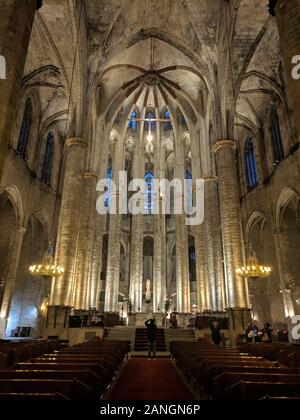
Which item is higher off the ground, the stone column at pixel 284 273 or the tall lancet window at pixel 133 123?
the tall lancet window at pixel 133 123

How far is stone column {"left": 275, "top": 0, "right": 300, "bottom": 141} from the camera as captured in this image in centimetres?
708

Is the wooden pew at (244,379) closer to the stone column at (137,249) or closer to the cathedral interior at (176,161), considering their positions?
the cathedral interior at (176,161)

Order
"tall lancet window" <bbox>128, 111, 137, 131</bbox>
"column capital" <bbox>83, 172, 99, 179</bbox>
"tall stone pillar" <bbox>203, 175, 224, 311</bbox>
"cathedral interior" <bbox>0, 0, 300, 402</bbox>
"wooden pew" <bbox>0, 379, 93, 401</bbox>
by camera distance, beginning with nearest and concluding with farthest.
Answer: "wooden pew" <bbox>0, 379, 93, 401</bbox>
"cathedral interior" <bbox>0, 0, 300, 402</bbox>
"tall stone pillar" <bbox>203, 175, 224, 311</bbox>
"column capital" <bbox>83, 172, 99, 179</bbox>
"tall lancet window" <bbox>128, 111, 137, 131</bbox>

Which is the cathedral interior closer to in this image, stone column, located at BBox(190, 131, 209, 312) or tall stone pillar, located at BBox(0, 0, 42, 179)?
stone column, located at BBox(190, 131, 209, 312)

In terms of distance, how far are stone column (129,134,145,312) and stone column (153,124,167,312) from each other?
1.30m

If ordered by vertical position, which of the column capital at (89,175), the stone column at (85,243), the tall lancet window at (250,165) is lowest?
the stone column at (85,243)

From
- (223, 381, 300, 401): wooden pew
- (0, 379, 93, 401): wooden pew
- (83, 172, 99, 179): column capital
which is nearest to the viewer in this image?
(0, 379, 93, 401): wooden pew

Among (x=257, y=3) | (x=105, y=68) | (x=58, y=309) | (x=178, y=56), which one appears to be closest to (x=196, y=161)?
(x=178, y=56)

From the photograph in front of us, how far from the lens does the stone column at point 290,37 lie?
23.2 feet

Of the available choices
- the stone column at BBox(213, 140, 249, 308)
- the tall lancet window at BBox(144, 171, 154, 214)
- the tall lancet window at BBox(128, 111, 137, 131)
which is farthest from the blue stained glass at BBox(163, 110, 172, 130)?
the stone column at BBox(213, 140, 249, 308)

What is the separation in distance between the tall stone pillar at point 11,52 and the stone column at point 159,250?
21.8 meters

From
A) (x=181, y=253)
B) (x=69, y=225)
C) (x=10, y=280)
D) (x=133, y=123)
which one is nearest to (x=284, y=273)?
(x=181, y=253)

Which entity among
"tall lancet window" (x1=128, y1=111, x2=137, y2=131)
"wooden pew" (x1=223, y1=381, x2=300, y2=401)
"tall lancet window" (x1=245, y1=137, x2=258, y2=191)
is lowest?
"wooden pew" (x1=223, y1=381, x2=300, y2=401)

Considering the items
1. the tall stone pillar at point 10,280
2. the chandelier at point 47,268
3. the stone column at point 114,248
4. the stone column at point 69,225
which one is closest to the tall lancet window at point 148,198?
the stone column at point 114,248
